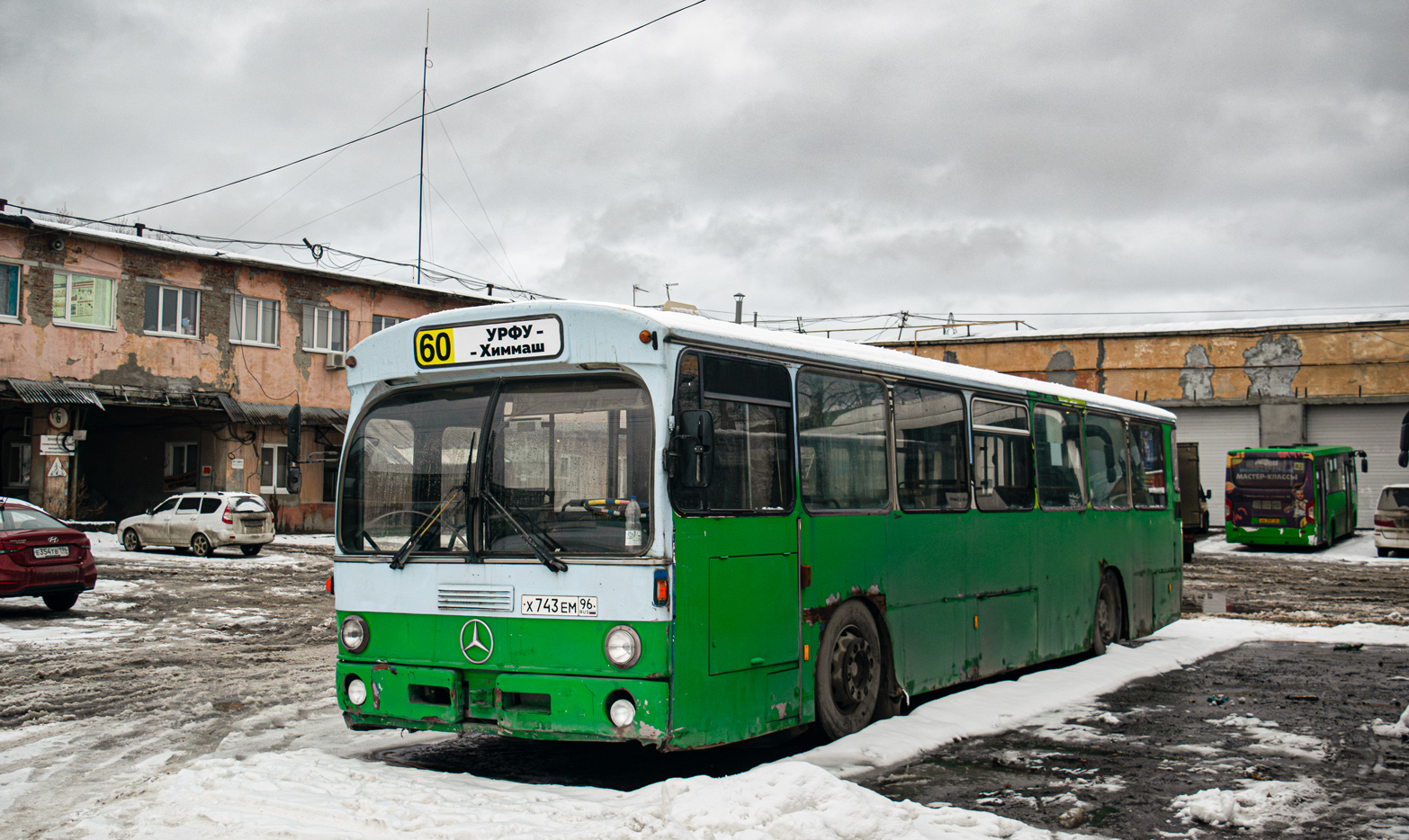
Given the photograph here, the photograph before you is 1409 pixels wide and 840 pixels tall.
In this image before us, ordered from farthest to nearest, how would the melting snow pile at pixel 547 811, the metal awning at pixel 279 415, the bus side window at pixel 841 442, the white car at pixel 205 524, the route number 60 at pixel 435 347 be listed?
the metal awning at pixel 279 415 → the white car at pixel 205 524 → the bus side window at pixel 841 442 → the route number 60 at pixel 435 347 → the melting snow pile at pixel 547 811

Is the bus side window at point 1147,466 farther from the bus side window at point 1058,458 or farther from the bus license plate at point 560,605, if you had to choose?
the bus license plate at point 560,605

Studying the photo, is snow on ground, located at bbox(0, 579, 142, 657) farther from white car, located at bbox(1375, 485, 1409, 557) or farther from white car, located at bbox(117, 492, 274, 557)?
white car, located at bbox(1375, 485, 1409, 557)

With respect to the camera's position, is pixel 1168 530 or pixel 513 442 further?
pixel 1168 530

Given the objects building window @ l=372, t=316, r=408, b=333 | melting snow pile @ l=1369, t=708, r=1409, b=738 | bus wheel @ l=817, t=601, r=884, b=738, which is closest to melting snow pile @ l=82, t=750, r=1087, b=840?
bus wheel @ l=817, t=601, r=884, b=738

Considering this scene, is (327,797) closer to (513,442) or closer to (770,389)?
(513,442)

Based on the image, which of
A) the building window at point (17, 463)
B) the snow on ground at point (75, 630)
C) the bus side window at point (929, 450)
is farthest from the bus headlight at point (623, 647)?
the building window at point (17, 463)

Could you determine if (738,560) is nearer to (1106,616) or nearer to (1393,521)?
(1106,616)

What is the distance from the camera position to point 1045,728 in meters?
8.65

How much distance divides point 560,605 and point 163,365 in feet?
101

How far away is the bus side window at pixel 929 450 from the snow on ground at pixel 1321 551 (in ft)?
77.1

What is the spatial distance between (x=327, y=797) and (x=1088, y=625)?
8.43 metres

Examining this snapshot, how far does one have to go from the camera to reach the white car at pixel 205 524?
28.4m

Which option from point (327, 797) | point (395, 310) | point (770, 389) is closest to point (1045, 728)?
point (770, 389)

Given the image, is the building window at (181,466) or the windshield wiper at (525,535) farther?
the building window at (181,466)
